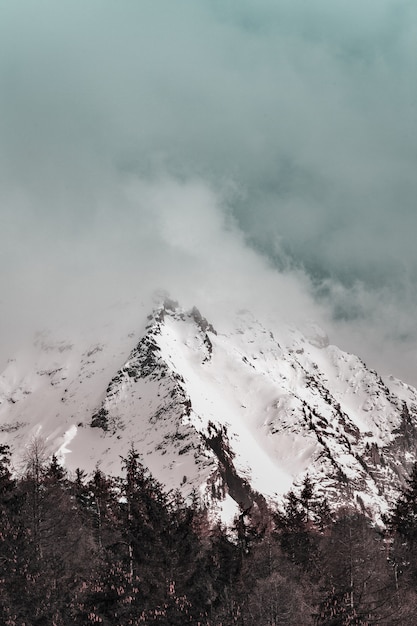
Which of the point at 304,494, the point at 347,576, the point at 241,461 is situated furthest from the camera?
the point at 241,461

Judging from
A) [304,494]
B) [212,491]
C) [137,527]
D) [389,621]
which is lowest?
[137,527]

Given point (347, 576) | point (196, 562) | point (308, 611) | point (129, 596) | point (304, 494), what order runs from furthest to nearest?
1. point (304, 494)
2. point (347, 576)
3. point (196, 562)
4. point (129, 596)
5. point (308, 611)

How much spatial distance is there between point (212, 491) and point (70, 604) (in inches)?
5243

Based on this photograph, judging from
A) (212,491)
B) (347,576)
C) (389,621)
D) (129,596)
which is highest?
(212,491)

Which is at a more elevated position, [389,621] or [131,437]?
[131,437]

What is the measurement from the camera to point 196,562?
107ft

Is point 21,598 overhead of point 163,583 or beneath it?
beneath

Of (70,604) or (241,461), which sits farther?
(241,461)

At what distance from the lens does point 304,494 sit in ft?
214

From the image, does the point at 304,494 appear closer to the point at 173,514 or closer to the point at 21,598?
the point at 173,514

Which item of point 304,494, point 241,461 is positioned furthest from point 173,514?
point 241,461

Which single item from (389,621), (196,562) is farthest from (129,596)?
(389,621)

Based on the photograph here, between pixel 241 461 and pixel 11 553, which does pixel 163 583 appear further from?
pixel 241 461

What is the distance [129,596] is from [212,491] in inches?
5246
